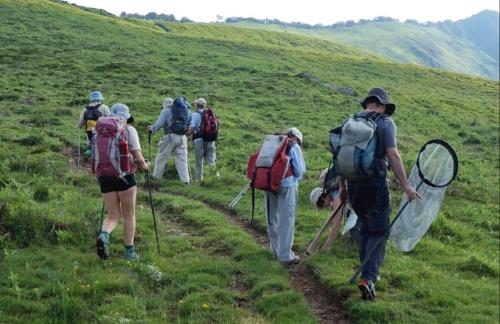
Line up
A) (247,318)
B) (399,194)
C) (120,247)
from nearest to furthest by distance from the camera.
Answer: (247,318) → (120,247) → (399,194)

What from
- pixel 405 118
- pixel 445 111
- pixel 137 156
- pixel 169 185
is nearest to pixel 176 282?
pixel 137 156

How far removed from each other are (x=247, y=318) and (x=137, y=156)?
3.34 meters

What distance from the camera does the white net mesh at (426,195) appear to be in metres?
9.40

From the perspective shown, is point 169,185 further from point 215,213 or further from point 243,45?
point 243,45

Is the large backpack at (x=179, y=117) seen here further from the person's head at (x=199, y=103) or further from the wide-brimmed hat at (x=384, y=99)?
the wide-brimmed hat at (x=384, y=99)

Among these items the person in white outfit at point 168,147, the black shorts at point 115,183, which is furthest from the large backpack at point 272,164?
the person in white outfit at point 168,147

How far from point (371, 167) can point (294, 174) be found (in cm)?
239

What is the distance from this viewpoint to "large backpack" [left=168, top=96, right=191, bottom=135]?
1717 centimetres

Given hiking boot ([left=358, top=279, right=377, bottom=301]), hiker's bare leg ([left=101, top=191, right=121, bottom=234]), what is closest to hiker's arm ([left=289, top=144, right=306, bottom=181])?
hiking boot ([left=358, top=279, right=377, bottom=301])

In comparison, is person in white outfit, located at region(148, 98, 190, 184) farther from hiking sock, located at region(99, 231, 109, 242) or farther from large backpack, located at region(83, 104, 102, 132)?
hiking sock, located at region(99, 231, 109, 242)

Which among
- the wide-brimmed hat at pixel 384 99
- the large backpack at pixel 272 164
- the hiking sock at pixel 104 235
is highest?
the wide-brimmed hat at pixel 384 99

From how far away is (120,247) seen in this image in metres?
10.5

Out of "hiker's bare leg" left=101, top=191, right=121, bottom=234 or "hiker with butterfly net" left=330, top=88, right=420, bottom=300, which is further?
"hiker's bare leg" left=101, top=191, right=121, bottom=234

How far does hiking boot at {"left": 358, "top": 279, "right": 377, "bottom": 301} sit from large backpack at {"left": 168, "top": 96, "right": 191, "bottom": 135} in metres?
9.56
